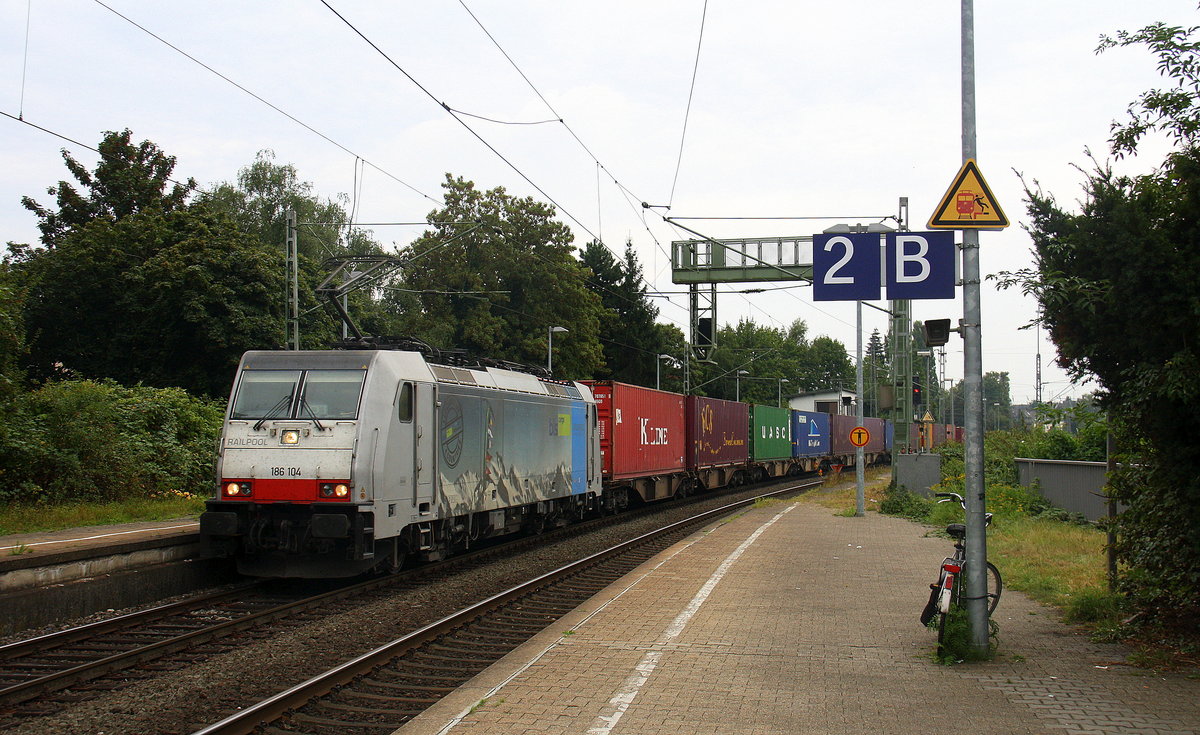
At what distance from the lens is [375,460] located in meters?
11.2

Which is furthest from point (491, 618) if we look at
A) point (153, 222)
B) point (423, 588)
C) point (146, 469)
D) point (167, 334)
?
point (153, 222)

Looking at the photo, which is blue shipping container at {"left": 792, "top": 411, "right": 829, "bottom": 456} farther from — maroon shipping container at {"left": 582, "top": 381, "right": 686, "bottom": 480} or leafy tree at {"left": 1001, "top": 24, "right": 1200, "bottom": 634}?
leafy tree at {"left": 1001, "top": 24, "right": 1200, "bottom": 634}

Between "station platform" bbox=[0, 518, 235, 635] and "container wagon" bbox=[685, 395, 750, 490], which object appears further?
"container wagon" bbox=[685, 395, 750, 490]

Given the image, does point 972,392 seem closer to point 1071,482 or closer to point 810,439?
point 1071,482

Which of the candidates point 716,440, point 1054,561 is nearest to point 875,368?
point 716,440

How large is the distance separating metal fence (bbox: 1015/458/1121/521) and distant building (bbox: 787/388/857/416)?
102ft

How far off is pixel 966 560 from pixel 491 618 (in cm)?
474

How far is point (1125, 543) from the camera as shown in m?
8.43

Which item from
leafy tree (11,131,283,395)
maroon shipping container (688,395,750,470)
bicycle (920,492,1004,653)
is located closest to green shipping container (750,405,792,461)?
maroon shipping container (688,395,750,470)

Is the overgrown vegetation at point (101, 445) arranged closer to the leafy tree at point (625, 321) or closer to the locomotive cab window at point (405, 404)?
the locomotive cab window at point (405, 404)

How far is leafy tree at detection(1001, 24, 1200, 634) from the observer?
6816mm

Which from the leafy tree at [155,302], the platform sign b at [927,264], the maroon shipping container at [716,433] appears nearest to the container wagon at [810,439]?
the maroon shipping container at [716,433]

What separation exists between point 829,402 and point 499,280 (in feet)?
83.2

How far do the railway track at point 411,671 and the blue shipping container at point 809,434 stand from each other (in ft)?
100.0
